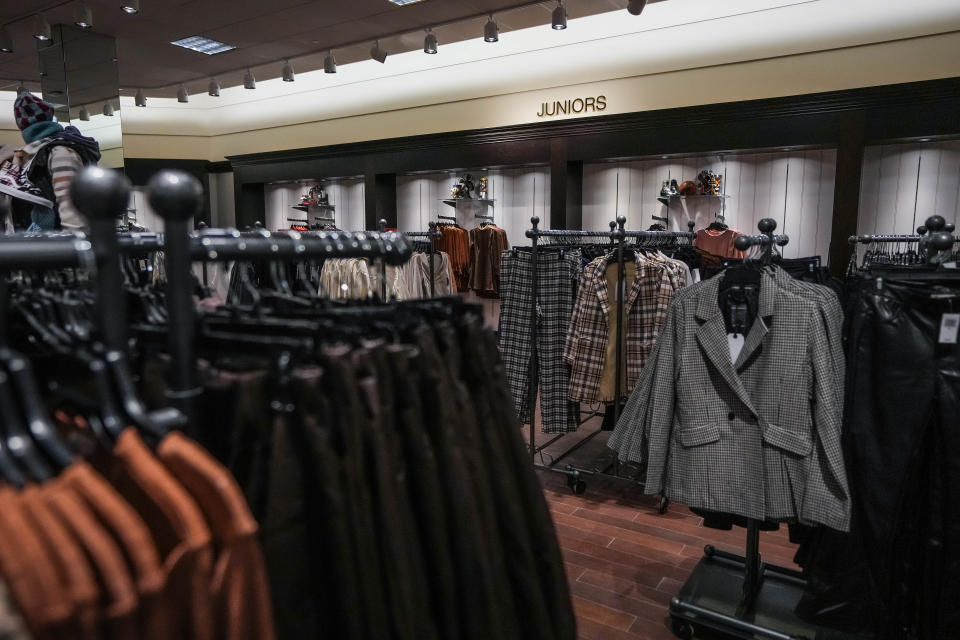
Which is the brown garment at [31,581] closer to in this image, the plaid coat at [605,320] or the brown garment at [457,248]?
the plaid coat at [605,320]

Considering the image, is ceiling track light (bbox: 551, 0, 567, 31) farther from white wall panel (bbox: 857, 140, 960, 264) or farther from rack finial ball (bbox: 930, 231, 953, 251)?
rack finial ball (bbox: 930, 231, 953, 251)

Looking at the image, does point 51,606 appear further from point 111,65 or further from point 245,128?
point 245,128

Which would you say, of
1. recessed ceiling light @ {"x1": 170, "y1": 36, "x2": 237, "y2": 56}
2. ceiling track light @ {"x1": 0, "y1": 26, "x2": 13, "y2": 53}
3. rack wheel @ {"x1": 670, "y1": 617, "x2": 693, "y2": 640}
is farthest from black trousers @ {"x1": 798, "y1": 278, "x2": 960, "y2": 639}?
ceiling track light @ {"x1": 0, "y1": 26, "x2": 13, "y2": 53}

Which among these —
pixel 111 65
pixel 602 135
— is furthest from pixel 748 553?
pixel 111 65

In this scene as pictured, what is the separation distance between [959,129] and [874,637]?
169 inches

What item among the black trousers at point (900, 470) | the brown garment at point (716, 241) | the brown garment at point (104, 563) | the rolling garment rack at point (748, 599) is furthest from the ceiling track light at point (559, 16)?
the brown garment at point (104, 563)

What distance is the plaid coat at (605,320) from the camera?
11.7 ft

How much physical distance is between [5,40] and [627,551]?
700cm

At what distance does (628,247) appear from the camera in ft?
12.0

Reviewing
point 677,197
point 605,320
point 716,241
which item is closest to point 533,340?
point 605,320

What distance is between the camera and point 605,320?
3.60 m

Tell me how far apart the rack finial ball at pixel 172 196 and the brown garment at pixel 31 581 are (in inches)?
15.2

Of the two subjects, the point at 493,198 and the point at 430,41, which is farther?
the point at 493,198

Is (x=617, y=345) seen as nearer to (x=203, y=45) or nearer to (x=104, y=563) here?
(x=104, y=563)
